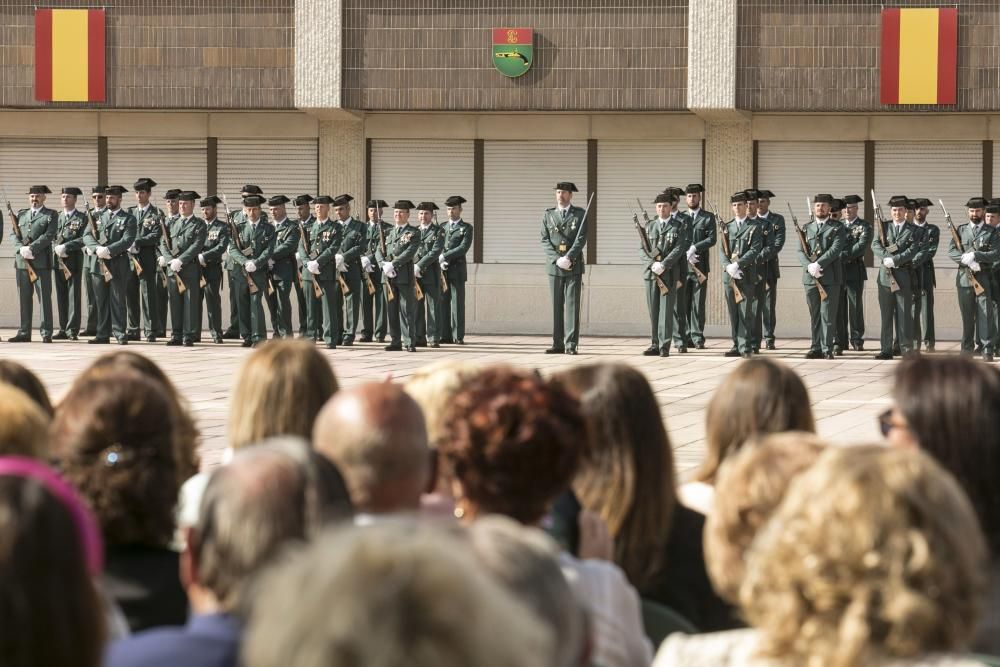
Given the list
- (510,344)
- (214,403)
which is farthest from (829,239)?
(214,403)

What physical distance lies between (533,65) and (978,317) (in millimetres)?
7347

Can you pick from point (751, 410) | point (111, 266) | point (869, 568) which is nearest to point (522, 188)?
point (111, 266)

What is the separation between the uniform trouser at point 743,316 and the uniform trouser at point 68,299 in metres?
8.48

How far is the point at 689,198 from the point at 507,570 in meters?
19.4

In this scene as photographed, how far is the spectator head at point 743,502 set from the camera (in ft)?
10.7

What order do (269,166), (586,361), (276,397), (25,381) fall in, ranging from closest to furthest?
1. (276,397)
2. (25,381)
3. (586,361)
4. (269,166)

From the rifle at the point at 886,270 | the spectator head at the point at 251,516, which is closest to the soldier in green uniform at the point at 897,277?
the rifle at the point at 886,270

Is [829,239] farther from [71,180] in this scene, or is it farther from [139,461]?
[139,461]

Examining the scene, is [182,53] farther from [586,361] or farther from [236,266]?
[586,361]

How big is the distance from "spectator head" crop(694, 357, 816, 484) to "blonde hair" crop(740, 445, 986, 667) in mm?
2110

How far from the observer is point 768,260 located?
2086 cm

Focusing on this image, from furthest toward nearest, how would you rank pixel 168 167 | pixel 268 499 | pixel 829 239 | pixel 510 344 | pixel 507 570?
pixel 168 167
pixel 510 344
pixel 829 239
pixel 268 499
pixel 507 570

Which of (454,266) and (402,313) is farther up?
(454,266)

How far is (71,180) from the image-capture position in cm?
2572
